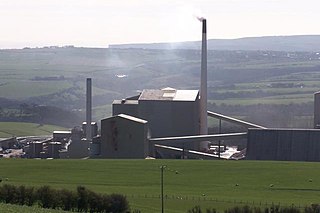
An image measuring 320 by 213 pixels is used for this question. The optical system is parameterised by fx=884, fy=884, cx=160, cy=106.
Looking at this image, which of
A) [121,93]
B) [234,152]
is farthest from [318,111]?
[121,93]

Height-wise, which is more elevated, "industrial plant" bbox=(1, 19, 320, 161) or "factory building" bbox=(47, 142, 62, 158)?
"industrial plant" bbox=(1, 19, 320, 161)

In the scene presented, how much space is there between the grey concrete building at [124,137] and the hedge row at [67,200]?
21.6 meters

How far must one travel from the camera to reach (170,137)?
5938cm

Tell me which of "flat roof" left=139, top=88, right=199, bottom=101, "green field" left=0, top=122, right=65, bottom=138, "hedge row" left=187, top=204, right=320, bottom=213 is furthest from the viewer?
"green field" left=0, top=122, right=65, bottom=138

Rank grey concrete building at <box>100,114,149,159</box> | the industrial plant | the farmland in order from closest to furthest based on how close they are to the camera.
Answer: grey concrete building at <box>100,114,149,159</box> < the industrial plant < the farmland

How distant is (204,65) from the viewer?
62219mm

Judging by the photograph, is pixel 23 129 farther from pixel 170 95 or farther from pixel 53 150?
pixel 170 95

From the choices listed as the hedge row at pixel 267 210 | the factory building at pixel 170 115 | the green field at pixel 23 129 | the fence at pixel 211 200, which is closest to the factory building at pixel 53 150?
the factory building at pixel 170 115

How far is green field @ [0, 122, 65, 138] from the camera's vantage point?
8175cm

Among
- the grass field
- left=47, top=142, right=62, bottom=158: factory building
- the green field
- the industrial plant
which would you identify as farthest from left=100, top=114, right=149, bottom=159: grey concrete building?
the green field

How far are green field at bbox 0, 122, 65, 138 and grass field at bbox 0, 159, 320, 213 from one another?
3380cm

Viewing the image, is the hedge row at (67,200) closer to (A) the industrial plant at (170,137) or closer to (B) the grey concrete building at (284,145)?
(A) the industrial plant at (170,137)

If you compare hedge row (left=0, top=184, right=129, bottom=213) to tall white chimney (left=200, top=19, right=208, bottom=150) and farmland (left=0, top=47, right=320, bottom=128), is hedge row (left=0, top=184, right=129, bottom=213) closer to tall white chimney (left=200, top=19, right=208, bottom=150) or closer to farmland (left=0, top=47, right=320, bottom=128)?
tall white chimney (left=200, top=19, right=208, bottom=150)

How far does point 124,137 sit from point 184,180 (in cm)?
1258
